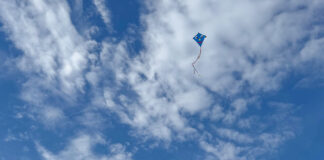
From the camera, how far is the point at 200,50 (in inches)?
2643

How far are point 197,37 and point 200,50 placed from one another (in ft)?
11.8

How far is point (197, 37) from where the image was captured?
222 ft
